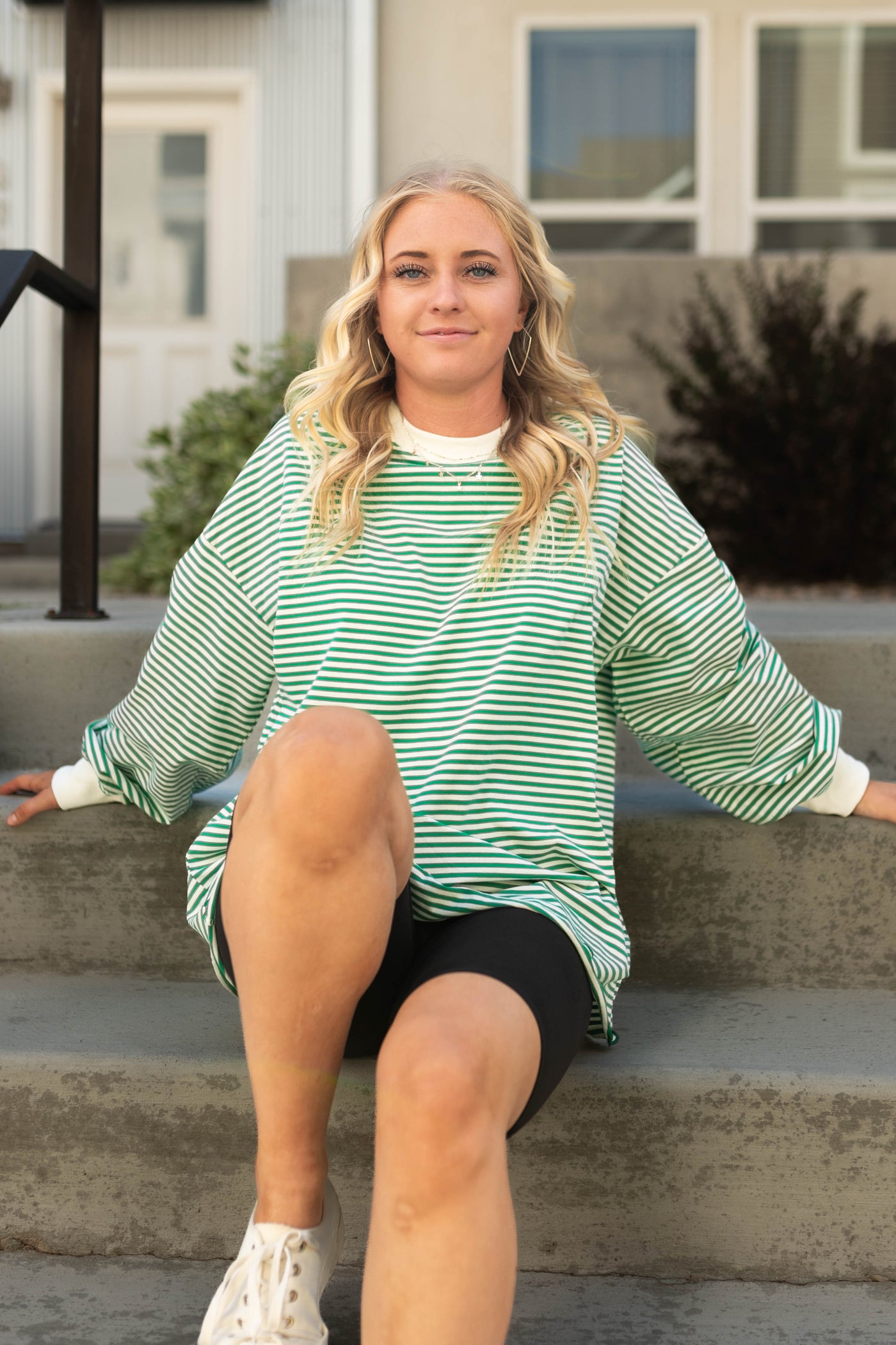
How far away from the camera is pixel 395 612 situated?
168 centimetres

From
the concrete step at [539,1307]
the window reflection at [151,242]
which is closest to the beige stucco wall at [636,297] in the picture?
the window reflection at [151,242]

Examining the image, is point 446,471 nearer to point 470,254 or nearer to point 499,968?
point 470,254

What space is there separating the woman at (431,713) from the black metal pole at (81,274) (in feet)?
2.43

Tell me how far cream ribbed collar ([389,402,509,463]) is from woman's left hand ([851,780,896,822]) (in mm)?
715

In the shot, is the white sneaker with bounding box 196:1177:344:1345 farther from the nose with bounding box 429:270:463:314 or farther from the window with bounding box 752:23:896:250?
the window with bounding box 752:23:896:250

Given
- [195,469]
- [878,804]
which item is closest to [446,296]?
[878,804]

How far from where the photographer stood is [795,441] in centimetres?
443

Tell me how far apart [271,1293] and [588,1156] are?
0.46m

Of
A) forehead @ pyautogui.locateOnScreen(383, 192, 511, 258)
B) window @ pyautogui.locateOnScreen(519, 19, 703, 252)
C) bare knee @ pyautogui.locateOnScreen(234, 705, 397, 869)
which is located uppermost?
window @ pyautogui.locateOnScreen(519, 19, 703, 252)

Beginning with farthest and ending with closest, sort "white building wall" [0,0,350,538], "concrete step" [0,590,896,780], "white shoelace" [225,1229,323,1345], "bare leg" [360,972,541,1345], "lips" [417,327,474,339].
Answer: "white building wall" [0,0,350,538] < "concrete step" [0,590,896,780] < "lips" [417,327,474,339] < "white shoelace" [225,1229,323,1345] < "bare leg" [360,972,541,1345]

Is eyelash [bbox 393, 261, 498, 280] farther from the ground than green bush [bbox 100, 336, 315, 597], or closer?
farther from the ground

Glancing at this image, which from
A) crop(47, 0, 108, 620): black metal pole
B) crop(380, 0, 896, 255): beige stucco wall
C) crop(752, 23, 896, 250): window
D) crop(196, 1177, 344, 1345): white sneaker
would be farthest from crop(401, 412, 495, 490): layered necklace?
crop(752, 23, 896, 250): window

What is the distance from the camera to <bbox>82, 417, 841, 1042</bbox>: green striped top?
1.61m

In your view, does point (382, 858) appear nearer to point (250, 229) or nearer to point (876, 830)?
point (876, 830)
